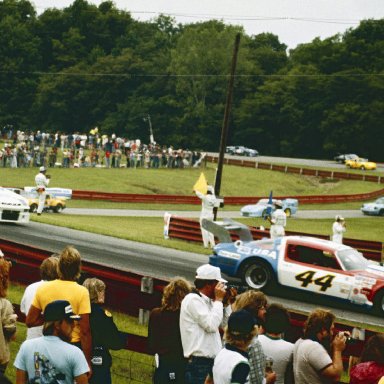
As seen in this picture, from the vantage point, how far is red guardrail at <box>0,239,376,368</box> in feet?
32.8

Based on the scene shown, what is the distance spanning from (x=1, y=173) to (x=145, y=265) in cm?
3064

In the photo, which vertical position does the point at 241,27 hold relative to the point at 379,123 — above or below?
above

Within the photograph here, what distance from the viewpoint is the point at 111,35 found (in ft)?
398

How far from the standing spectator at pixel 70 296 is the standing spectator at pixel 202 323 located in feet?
2.71

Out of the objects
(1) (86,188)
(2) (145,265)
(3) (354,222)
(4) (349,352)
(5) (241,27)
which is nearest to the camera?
(4) (349,352)

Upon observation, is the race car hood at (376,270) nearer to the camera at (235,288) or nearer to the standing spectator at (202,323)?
the camera at (235,288)

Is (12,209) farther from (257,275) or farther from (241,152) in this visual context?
(241,152)

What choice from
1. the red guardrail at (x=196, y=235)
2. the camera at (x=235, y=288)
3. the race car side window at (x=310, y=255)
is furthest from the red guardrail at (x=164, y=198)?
the camera at (x=235, y=288)

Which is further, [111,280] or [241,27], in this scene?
[241,27]

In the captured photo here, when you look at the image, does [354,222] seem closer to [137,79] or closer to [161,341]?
[161,341]

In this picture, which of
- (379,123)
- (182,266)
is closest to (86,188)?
(182,266)

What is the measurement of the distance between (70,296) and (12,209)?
61.0 ft

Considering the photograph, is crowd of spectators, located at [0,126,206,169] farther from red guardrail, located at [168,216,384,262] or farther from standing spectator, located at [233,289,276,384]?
standing spectator, located at [233,289,276,384]

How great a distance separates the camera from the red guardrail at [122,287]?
999 cm
